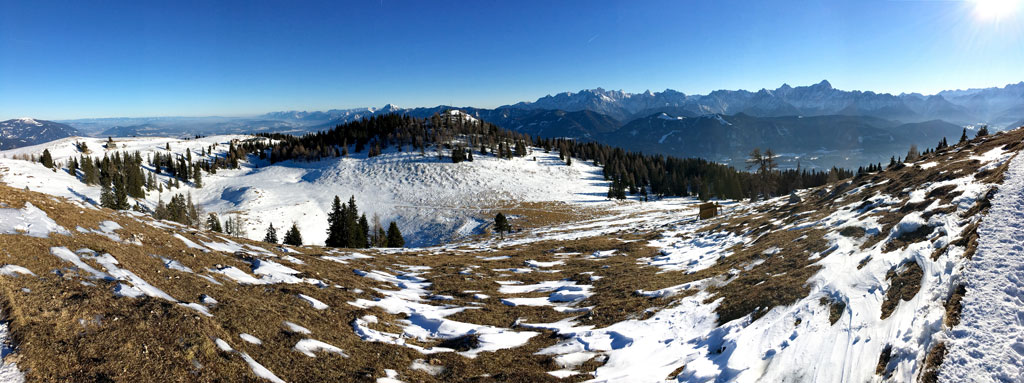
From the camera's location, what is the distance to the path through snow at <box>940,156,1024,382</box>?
16.6 ft

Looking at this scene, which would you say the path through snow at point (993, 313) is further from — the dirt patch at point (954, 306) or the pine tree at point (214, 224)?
the pine tree at point (214, 224)

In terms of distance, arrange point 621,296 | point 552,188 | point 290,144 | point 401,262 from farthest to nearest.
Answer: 1. point 290,144
2. point 552,188
3. point 401,262
4. point 621,296

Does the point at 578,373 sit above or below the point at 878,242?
below

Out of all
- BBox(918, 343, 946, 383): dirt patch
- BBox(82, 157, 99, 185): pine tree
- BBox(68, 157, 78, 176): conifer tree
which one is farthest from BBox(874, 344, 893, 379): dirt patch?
BBox(68, 157, 78, 176): conifer tree

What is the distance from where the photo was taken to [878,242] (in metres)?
10.9

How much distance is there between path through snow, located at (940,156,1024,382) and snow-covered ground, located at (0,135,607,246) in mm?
62178

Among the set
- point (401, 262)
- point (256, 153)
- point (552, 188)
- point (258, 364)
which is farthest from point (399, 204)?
point (256, 153)

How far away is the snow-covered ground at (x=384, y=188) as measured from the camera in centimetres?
7525

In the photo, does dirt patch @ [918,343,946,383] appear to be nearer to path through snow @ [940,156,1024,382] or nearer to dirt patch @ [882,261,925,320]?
path through snow @ [940,156,1024,382]

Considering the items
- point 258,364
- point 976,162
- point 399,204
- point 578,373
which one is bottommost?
point 399,204

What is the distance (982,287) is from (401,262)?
21.3m

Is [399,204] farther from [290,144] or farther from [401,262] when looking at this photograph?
[290,144]

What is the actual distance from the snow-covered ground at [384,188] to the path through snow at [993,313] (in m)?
62.2

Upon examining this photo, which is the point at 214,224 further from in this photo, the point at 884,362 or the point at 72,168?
the point at 884,362
